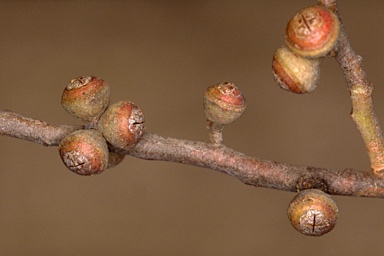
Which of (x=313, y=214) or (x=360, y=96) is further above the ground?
(x=360, y=96)

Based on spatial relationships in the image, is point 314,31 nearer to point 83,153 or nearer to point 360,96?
point 360,96

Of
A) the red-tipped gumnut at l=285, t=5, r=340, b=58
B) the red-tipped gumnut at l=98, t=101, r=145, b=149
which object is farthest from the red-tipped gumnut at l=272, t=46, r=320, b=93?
the red-tipped gumnut at l=98, t=101, r=145, b=149

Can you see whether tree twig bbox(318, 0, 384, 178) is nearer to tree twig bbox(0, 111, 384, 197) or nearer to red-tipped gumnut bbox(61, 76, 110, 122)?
tree twig bbox(0, 111, 384, 197)

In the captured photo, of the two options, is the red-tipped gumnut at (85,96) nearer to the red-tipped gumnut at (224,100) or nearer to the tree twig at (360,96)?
the red-tipped gumnut at (224,100)

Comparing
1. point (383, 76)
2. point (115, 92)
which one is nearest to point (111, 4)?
point (115, 92)

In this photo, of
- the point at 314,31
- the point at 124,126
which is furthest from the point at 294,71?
the point at 124,126

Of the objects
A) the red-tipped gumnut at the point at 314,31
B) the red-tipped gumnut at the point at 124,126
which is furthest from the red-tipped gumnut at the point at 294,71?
the red-tipped gumnut at the point at 124,126
